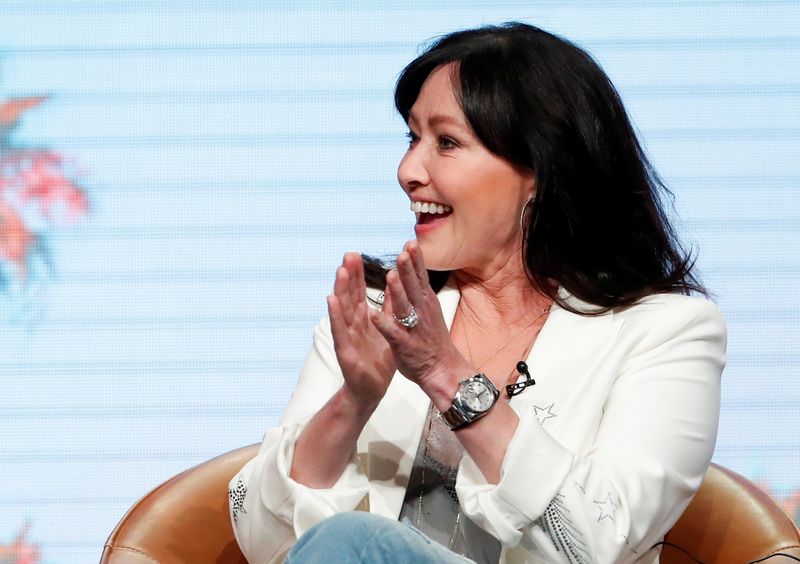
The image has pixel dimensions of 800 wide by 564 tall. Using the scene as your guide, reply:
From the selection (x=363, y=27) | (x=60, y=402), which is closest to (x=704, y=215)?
(x=363, y=27)

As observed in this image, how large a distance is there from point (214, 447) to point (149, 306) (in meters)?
0.33

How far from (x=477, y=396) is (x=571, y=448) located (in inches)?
8.9

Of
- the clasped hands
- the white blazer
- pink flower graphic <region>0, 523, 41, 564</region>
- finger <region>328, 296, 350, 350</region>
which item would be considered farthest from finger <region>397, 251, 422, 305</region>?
pink flower graphic <region>0, 523, 41, 564</region>

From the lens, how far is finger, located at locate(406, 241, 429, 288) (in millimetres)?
1466

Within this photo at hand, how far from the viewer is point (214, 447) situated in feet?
8.80

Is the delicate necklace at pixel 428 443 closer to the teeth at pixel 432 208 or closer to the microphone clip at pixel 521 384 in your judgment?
the microphone clip at pixel 521 384

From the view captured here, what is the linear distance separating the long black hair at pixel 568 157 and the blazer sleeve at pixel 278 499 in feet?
1.50

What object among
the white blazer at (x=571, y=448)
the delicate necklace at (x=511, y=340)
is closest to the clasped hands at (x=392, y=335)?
the white blazer at (x=571, y=448)

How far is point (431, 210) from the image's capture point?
1861 mm

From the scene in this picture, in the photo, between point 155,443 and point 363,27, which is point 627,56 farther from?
point 155,443

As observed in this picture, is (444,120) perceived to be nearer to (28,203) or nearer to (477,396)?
(477,396)

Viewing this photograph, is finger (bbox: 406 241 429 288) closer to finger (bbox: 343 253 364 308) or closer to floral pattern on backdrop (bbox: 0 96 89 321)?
finger (bbox: 343 253 364 308)

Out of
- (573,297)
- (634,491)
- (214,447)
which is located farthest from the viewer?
(214,447)

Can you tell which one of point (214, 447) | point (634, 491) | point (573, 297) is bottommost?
point (214, 447)
